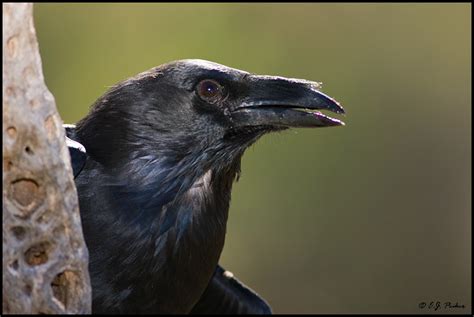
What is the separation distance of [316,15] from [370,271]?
3267 millimetres

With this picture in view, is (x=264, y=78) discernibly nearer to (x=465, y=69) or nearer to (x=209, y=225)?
(x=209, y=225)

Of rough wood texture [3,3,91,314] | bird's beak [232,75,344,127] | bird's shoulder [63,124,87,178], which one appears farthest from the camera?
bird's beak [232,75,344,127]

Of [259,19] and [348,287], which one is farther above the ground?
[259,19]

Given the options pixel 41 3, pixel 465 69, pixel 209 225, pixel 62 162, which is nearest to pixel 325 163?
pixel 465 69

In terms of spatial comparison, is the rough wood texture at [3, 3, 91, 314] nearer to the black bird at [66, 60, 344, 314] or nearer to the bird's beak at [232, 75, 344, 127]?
the black bird at [66, 60, 344, 314]

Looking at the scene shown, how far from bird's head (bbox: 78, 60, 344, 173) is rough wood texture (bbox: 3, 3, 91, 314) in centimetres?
167

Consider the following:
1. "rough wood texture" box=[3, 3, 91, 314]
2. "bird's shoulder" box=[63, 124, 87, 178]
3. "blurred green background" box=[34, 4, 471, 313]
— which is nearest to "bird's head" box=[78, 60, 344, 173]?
"bird's shoulder" box=[63, 124, 87, 178]

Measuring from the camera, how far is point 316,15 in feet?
44.8

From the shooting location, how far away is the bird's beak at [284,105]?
5832 millimetres

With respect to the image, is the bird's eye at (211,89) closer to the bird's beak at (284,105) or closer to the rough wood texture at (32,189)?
the bird's beak at (284,105)

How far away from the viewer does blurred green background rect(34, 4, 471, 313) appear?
42.5ft
